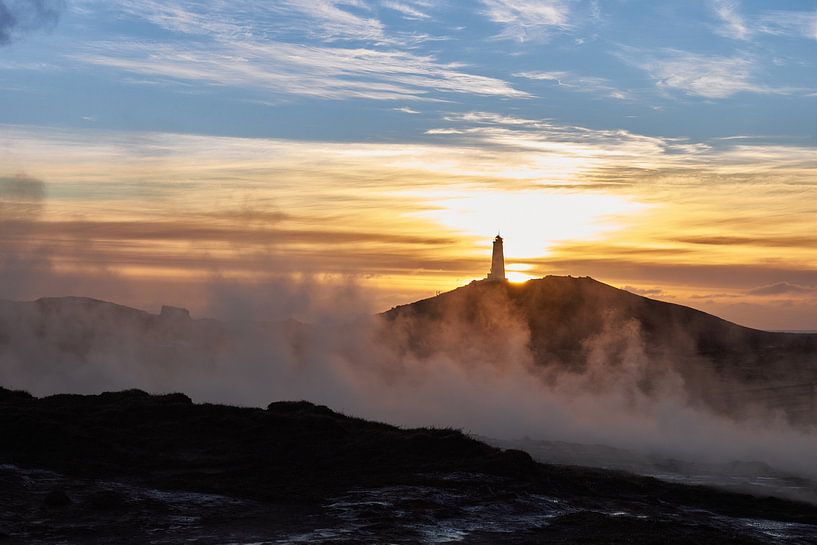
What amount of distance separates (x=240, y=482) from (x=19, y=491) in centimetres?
964

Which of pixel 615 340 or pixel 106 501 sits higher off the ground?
pixel 615 340

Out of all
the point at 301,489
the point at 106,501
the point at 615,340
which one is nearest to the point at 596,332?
the point at 615,340

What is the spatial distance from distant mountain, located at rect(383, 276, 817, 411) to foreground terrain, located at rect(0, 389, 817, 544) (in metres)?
104

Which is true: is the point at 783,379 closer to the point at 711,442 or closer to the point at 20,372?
the point at 711,442

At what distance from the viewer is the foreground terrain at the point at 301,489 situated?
114ft

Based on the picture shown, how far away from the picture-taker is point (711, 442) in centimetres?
Answer: 10362

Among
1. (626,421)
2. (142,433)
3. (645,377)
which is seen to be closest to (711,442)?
(626,421)

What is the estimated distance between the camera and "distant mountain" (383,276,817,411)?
6393 inches

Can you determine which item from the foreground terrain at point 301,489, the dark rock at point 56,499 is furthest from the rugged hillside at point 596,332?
the dark rock at point 56,499

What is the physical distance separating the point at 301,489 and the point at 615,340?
153 metres

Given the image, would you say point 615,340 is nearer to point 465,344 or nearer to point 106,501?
point 465,344

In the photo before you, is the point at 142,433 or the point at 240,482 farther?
the point at 142,433

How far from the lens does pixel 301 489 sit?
42312 millimetres

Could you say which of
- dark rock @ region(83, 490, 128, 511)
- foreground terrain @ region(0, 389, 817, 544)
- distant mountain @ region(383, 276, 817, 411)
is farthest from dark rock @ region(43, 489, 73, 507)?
distant mountain @ region(383, 276, 817, 411)
